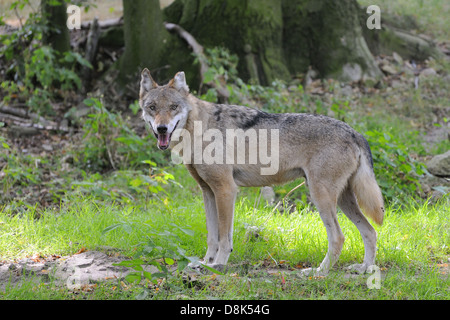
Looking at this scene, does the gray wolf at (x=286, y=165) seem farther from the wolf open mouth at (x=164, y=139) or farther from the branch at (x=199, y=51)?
the branch at (x=199, y=51)

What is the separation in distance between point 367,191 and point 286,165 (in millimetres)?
868

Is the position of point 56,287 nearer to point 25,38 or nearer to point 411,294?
point 411,294

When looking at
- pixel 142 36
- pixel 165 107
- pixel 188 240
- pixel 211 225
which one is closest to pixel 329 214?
pixel 211 225

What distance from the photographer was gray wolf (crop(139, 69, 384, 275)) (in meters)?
5.19

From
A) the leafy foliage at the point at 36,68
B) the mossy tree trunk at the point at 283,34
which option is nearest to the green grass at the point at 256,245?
the leafy foliage at the point at 36,68

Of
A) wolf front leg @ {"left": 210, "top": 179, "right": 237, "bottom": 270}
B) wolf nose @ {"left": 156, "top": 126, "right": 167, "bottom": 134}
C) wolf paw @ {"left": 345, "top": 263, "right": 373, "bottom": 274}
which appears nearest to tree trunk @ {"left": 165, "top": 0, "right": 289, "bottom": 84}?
wolf front leg @ {"left": 210, "top": 179, "right": 237, "bottom": 270}

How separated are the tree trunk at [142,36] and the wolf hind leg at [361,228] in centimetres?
677

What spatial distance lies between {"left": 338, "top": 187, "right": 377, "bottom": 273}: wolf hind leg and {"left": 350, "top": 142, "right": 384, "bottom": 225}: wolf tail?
0.17 metres

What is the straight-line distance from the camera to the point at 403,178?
760 centimetres

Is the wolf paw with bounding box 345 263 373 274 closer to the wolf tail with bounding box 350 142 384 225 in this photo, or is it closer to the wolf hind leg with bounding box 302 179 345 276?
the wolf hind leg with bounding box 302 179 345 276

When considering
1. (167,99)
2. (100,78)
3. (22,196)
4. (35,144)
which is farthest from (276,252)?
(100,78)

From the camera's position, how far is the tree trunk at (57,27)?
463 inches

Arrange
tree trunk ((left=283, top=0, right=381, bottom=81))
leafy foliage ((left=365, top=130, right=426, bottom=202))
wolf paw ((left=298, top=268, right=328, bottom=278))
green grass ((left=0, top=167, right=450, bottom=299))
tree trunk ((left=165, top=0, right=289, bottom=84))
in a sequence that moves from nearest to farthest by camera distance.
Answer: green grass ((left=0, top=167, right=450, bottom=299)), wolf paw ((left=298, top=268, right=328, bottom=278)), leafy foliage ((left=365, top=130, right=426, bottom=202)), tree trunk ((left=165, top=0, right=289, bottom=84)), tree trunk ((left=283, top=0, right=381, bottom=81))

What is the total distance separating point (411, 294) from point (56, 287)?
310 cm
